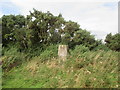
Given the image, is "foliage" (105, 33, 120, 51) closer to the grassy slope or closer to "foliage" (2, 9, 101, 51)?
"foliage" (2, 9, 101, 51)

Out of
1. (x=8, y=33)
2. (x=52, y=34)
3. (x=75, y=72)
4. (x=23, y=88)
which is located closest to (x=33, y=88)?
(x=23, y=88)

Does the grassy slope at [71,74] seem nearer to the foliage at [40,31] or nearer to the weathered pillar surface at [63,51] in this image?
the weathered pillar surface at [63,51]

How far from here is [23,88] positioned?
15.5ft

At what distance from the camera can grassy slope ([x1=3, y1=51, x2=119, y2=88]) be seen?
4.38 metres

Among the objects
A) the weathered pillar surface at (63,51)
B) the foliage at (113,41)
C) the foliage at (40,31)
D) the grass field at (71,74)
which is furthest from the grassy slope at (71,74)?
the foliage at (113,41)

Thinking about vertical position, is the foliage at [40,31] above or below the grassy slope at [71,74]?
above

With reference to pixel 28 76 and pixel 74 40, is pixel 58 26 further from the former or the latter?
pixel 28 76

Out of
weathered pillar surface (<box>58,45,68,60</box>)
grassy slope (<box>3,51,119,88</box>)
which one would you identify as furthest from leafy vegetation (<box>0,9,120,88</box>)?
weathered pillar surface (<box>58,45,68,60</box>)

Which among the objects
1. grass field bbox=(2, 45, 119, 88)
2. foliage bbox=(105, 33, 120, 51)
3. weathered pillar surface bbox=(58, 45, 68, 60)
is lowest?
grass field bbox=(2, 45, 119, 88)

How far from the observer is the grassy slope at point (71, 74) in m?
4.38

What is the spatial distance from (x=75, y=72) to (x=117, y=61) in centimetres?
163

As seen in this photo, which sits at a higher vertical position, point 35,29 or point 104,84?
point 35,29

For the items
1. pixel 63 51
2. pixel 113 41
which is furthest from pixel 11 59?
pixel 113 41

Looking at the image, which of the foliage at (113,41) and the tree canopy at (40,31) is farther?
the foliage at (113,41)
